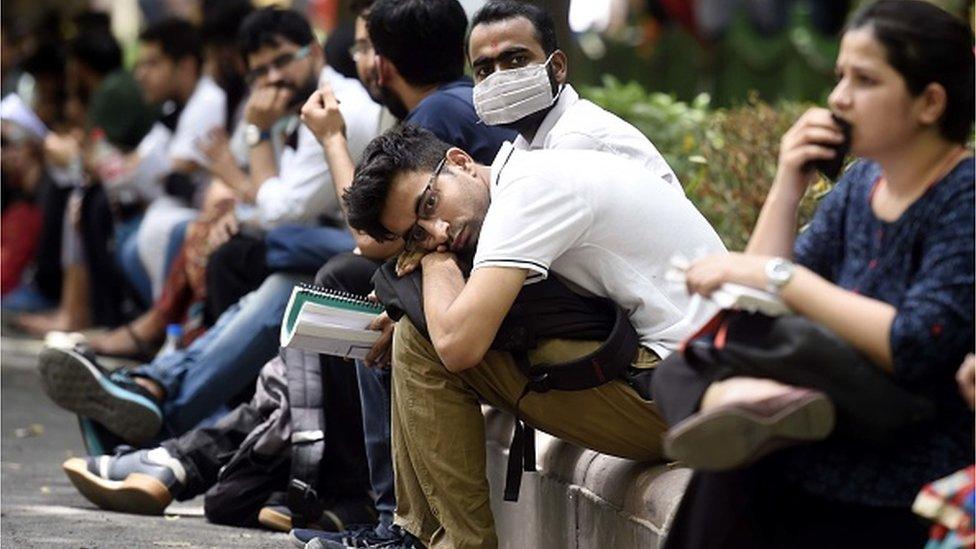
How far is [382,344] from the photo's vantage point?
17.7 feet

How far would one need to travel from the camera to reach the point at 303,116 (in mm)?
6340

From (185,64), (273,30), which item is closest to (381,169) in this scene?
(273,30)

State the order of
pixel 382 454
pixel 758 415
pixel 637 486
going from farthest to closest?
pixel 382 454 < pixel 637 486 < pixel 758 415

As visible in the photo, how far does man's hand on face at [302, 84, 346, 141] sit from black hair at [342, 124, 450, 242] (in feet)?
3.85

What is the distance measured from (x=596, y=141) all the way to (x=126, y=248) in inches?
244

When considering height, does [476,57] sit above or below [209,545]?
above

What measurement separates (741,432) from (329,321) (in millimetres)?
2304

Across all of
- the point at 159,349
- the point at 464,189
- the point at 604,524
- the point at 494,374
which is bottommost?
the point at 159,349

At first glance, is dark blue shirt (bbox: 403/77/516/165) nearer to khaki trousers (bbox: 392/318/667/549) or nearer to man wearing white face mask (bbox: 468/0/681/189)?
man wearing white face mask (bbox: 468/0/681/189)

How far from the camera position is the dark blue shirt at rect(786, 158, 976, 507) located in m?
3.37

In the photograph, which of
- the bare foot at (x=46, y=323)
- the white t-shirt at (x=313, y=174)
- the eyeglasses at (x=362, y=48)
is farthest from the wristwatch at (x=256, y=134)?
the bare foot at (x=46, y=323)

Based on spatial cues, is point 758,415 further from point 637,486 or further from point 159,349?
point 159,349

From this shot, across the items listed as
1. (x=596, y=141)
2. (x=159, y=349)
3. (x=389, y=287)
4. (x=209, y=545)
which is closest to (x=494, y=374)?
(x=389, y=287)

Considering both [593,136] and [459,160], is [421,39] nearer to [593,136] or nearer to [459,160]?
[593,136]
